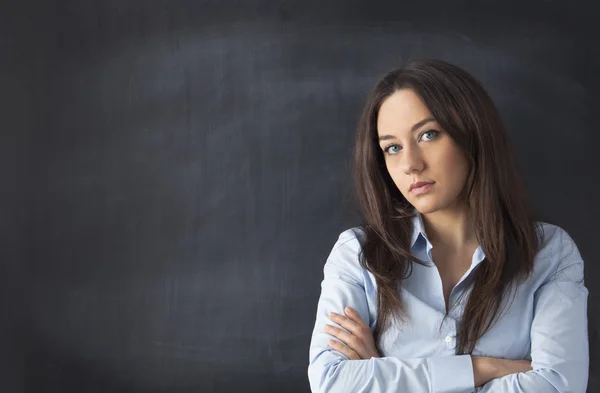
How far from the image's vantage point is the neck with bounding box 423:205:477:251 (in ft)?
6.78

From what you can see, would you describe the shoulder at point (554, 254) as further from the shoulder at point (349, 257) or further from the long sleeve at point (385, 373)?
the shoulder at point (349, 257)

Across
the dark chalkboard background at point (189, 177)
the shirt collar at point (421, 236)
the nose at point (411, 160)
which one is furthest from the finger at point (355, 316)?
the dark chalkboard background at point (189, 177)

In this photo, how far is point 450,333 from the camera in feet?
6.23

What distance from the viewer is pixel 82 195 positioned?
8.61 ft

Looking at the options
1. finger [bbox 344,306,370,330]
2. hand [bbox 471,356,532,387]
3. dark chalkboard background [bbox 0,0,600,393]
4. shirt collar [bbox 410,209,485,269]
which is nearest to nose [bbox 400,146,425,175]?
shirt collar [bbox 410,209,485,269]

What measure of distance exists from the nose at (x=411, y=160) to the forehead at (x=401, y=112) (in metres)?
0.05

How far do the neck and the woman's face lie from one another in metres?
0.09

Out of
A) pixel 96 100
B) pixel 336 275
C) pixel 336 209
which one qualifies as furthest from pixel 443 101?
pixel 96 100

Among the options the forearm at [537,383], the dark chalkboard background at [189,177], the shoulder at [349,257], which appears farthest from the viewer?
the dark chalkboard background at [189,177]

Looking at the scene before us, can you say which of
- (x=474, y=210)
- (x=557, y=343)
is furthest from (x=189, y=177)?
(x=557, y=343)

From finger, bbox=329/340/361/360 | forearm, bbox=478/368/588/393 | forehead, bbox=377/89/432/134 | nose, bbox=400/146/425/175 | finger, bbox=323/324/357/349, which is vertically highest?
forehead, bbox=377/89/432/134

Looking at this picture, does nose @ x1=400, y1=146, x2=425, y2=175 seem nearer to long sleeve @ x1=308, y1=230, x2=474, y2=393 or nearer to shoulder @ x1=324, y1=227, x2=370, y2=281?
shoulder @ x1=324, y1=227, x2=370, y2=281

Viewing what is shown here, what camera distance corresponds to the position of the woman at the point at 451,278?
1845 mm

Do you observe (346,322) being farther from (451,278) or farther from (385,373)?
(451,278)
